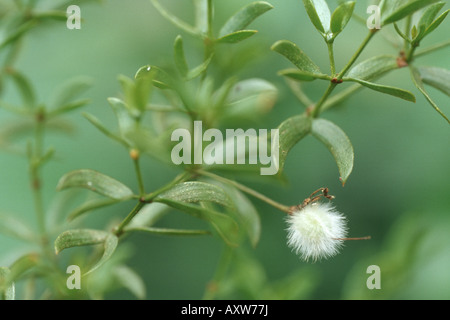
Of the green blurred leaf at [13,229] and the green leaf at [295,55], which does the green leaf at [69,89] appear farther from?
the green leaf at [295,55]

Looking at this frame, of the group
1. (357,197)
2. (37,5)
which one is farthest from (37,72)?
(357,197)

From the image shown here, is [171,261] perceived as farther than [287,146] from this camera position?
Result: Yes

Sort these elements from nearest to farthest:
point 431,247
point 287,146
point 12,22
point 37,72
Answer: point 287,146 → point 12,22 → point 431,247 → point 37,72

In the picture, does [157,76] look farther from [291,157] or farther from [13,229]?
[291,157]

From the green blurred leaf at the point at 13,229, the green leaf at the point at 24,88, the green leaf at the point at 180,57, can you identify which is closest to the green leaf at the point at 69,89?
the green leaf at the point at 24,88

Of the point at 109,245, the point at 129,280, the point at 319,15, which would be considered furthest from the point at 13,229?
the point at 319,15

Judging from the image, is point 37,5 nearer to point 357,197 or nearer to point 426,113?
point 357,197
